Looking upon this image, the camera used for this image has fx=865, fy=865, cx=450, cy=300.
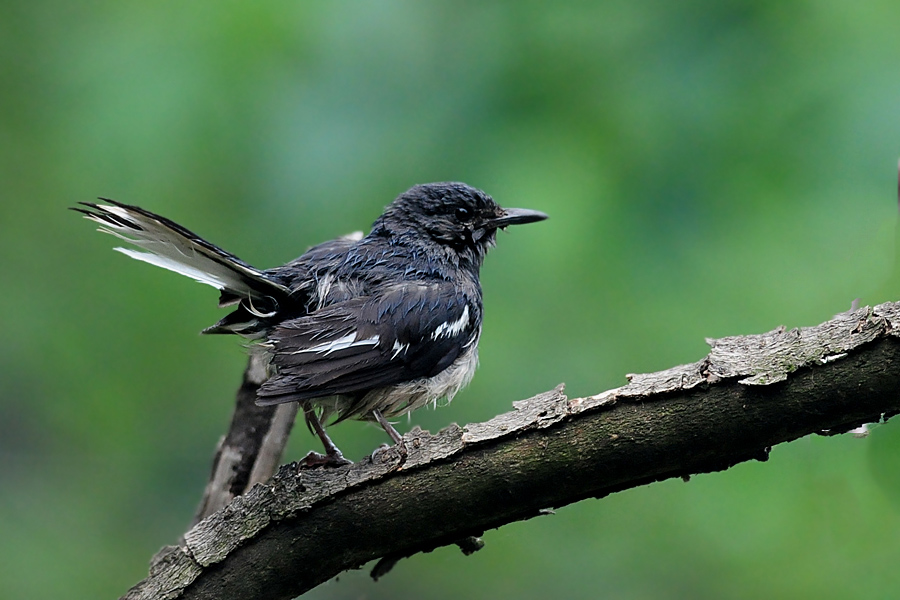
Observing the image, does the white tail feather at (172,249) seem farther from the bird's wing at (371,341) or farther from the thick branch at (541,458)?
the thick branch at (541,458)

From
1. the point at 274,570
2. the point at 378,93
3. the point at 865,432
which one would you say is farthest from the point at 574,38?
the point at 274,570

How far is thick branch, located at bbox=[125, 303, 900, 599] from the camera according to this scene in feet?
7.65

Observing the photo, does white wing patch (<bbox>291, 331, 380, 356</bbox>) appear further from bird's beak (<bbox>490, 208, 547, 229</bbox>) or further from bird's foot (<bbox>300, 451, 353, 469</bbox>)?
bird's beak (<bbox>490, 208, 547, 229</bbox>)

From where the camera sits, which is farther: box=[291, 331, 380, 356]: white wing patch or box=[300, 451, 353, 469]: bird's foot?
box=[300, 451, 353, 469]: bird's foot

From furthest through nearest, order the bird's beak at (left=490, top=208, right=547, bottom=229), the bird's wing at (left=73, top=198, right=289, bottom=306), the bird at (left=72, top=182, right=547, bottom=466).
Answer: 1. the bird's beak at (left=490, top=208, right=547, bottom=229)
2. the bird at (left=72, top=182, right=547, bottom=466)
3. the bird's wing at (left=73, top=198, right=289, bottom=306)

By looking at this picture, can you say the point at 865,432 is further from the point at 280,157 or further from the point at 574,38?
the point at 280,157

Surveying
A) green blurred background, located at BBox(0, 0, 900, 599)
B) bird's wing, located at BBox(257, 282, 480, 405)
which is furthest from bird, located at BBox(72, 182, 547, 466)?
green blurred background, located at BBox(0, 0, 900, 599)

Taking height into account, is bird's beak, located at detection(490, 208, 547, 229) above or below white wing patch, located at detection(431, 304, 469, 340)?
above

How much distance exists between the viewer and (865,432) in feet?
8.63

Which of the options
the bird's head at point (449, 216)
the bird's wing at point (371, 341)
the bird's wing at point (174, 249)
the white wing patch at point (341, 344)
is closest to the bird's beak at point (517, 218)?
the bird's head at point (449, 216)

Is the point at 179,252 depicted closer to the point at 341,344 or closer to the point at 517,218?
the point at 341,344

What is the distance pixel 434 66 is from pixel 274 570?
319cm

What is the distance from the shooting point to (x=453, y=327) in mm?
3568

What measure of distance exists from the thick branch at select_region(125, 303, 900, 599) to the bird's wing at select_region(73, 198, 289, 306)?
2.61 feet
